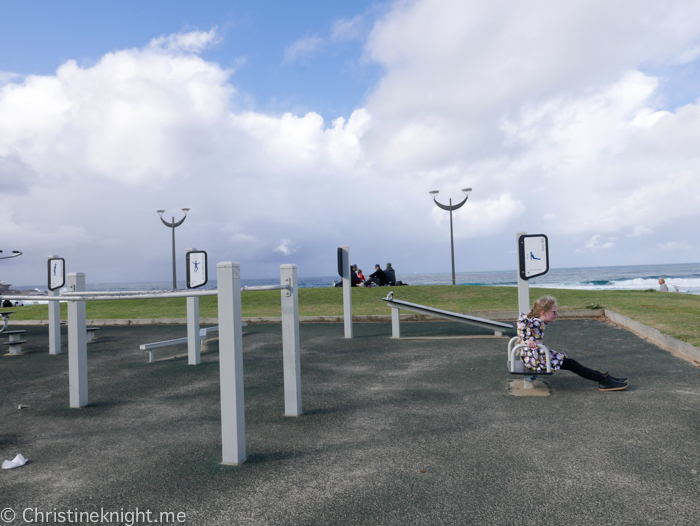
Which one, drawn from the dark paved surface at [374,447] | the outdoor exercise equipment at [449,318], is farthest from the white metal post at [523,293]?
the outdoor exercise equipment at [449,318]

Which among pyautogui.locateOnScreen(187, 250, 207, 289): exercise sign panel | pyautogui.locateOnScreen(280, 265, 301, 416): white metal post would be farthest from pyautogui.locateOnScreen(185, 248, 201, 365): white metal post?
pyautogui.locateOnScreen(280, 265, 301, 416): white metal post

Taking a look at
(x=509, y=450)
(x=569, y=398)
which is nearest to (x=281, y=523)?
(x=509, y=450)

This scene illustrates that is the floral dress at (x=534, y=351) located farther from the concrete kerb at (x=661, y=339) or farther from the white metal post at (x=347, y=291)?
the white metal post at (x=347, y=291)

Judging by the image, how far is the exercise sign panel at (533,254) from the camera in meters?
5.73

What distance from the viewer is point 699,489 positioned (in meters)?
2.92

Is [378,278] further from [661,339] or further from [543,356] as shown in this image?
[543,356]

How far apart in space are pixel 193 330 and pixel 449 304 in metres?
11.1

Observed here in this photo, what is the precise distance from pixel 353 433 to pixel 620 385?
3.16 metres

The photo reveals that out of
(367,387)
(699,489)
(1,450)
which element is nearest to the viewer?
(699,489)

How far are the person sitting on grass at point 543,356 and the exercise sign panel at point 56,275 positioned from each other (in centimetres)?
819

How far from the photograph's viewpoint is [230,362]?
3.57 meters

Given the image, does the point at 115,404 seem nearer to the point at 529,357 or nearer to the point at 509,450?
the point at 509,450

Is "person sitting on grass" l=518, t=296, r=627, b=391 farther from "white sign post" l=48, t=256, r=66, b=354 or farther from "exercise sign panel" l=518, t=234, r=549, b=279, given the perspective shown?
"white sign post" l=48, t=256, r=66, b=354

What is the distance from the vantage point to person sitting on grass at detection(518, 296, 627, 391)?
17.2 ft
